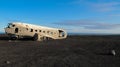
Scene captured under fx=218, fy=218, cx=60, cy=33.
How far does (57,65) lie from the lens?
1703 cm

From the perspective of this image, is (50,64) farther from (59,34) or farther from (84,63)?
(59,34)

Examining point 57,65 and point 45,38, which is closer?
point 57,65

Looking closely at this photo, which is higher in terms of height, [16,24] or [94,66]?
[16,24]

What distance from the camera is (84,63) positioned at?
1788 cm

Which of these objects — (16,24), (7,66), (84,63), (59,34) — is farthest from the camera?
(59,34)

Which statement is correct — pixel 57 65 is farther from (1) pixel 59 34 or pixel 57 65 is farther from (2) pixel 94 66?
(1) pixel 59 34

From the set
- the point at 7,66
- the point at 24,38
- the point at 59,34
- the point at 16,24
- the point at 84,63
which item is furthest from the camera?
the point at 59,34

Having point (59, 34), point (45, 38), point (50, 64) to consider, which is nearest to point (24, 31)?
point (45, 38)

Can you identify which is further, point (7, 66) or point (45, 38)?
point (45, 38)

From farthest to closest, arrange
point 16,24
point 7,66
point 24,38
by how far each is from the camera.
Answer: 1. point 24,38
2. point 16,24
3. point 7,66

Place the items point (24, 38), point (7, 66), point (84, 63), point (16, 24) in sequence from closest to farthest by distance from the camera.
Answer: point (7, 66), point (84, 63), point (16, 24), point (24, 38)

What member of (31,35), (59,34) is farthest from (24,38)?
(59,34)

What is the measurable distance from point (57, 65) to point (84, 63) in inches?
93.0

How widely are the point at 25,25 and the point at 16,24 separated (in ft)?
5.92
